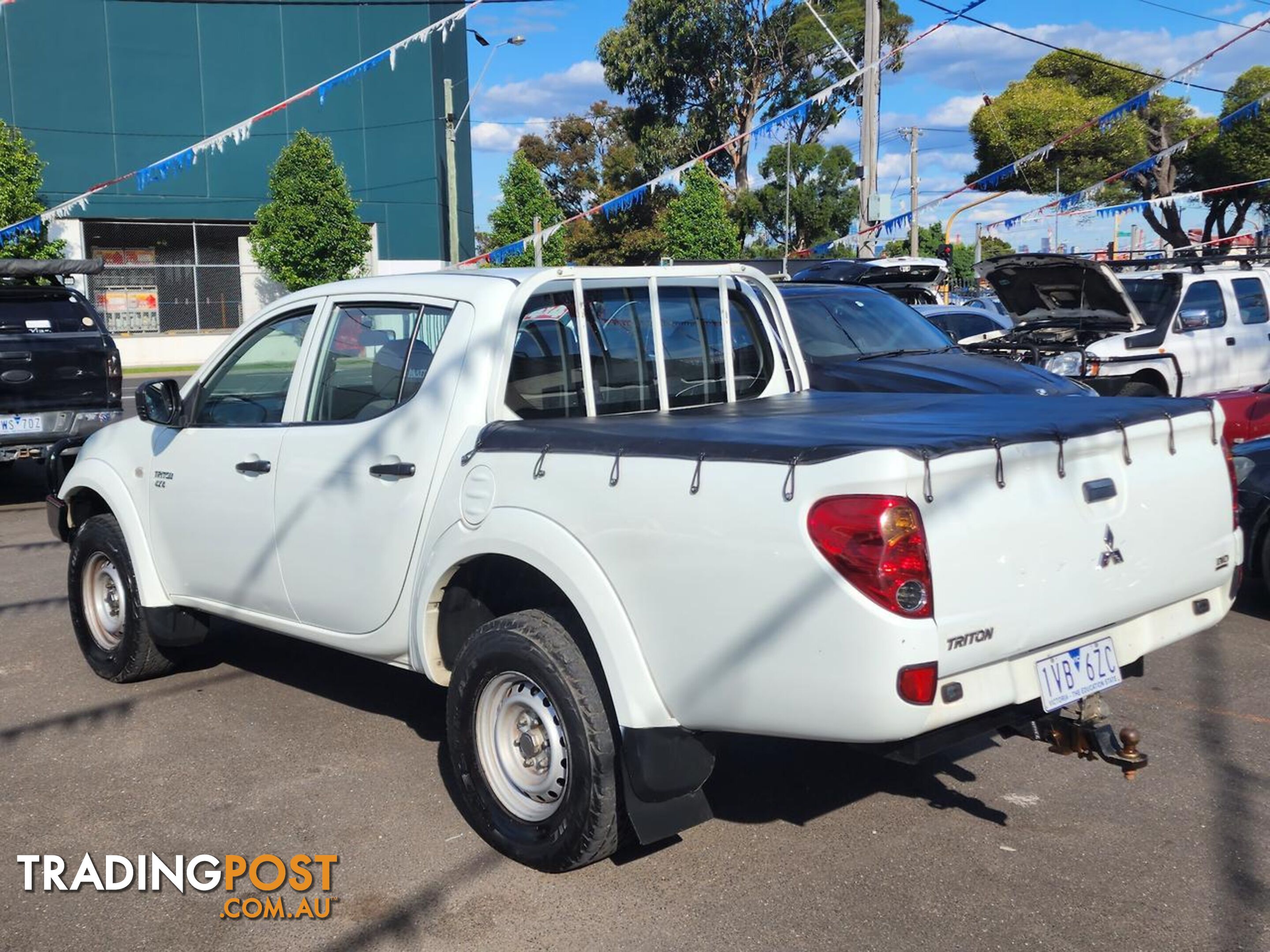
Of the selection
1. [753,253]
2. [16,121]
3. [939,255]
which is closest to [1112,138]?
[939,255]

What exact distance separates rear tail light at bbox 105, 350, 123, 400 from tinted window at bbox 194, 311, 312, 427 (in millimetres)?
6599

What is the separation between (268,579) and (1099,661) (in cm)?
324

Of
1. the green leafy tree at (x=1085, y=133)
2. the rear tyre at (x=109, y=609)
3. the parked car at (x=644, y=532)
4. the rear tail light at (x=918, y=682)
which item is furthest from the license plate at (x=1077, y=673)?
the green leafy tree at (x=1085, y=133)

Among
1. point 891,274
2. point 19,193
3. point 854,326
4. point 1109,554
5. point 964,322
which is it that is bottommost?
point 1109,554

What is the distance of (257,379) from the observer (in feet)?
18.1

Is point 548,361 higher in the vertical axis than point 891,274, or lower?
lower

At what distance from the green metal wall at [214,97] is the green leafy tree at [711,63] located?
7.84 meters

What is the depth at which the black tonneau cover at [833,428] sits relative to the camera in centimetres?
344

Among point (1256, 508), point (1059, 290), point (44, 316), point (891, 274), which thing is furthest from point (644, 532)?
point (891, 274)

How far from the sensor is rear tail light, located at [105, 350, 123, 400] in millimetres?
11594

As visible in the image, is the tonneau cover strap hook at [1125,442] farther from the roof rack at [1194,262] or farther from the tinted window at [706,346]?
the roof rack at [1194,262]

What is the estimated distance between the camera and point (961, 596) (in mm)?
3342

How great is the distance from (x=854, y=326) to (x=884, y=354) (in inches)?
19.2

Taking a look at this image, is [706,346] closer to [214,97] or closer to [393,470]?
[393,470]
